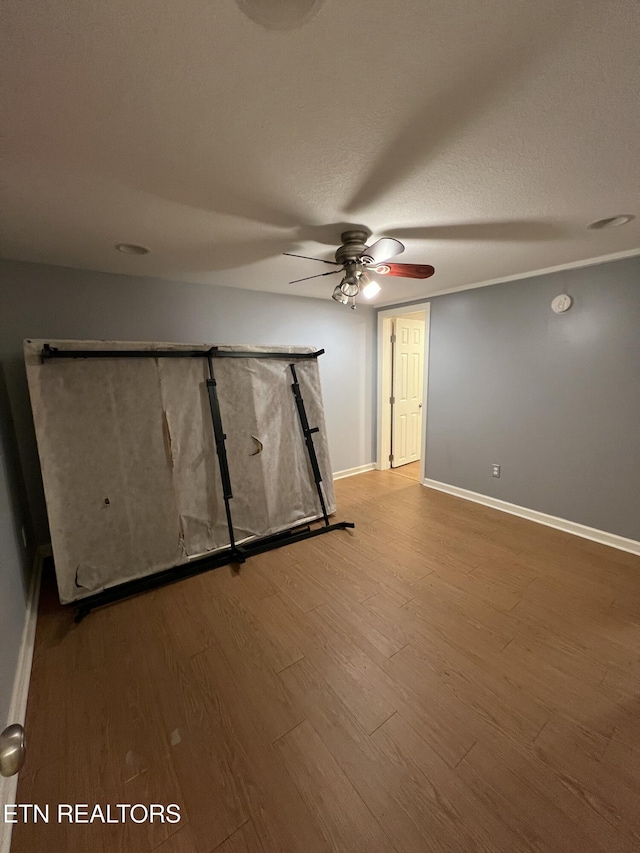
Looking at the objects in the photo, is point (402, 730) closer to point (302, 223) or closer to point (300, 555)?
point (300, 555)

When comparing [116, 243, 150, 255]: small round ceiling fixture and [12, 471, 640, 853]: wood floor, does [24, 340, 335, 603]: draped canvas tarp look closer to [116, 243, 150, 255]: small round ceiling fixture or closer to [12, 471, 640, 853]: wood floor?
[12, 471, 640, 853]: wood floor

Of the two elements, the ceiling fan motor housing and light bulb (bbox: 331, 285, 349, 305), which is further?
light bulb (bbox: 331, 285, 349, 305)

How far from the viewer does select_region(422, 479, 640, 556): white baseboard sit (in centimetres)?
262

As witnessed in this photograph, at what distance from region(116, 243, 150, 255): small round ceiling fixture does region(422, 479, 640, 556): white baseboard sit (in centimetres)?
373

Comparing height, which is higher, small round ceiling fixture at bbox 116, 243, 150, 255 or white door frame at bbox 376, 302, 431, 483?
small round ceiling fixture at bbox 116, 243, 150, 255

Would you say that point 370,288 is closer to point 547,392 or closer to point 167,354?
point 167,354

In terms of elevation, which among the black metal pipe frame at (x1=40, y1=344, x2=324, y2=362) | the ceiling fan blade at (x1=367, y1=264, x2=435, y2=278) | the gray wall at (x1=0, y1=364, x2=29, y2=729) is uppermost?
the ceiling fan blade at (x1=367, y1=264, x2=435, y2=278)

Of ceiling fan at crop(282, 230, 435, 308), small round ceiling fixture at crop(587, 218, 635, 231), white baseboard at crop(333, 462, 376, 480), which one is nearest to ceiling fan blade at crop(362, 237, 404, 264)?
ceiling fan at crop(282, 230, 435, 308)

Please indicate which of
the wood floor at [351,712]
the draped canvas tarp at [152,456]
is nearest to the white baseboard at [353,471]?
the draped canvas tarp at [152,456]

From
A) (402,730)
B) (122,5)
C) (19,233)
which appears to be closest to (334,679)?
(402,730)

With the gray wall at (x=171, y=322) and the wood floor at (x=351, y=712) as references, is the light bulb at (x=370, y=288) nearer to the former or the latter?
the gray wall at (x=171, y=322)

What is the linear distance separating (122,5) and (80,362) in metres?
1.94

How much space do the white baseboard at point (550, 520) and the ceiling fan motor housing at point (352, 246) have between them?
2.84m

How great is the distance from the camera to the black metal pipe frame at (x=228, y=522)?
2.13 m
